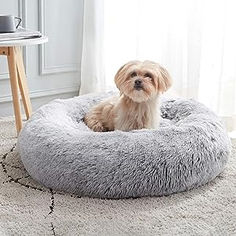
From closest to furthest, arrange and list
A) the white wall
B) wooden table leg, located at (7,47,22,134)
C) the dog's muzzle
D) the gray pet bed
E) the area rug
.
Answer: the area rug
the gray pet bed
the dog's muzzle
wooden table leg, located at (7,47,22,134)
the white wall

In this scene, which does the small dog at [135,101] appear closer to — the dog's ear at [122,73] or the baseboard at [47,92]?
the dog's ear at [122,73]

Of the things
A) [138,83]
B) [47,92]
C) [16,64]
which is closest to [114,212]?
[138,83]

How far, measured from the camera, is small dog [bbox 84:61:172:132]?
210cm

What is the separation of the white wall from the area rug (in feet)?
4.25

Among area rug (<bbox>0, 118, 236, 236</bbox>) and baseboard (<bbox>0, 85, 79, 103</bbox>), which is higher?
baseboard (<bbox>0, 85, 79, 103</bbox>)

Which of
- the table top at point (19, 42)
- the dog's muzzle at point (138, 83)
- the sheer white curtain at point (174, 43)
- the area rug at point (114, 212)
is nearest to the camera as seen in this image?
the area rug at point (114, 212)

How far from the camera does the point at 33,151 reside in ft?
6.39

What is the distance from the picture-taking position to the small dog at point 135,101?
82.7 inches

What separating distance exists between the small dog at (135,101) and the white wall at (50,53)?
952mm

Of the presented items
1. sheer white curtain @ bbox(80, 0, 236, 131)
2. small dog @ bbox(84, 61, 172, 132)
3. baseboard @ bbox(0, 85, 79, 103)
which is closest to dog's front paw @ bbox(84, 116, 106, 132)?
small dog @ bbox(84, 61, 172, 132)

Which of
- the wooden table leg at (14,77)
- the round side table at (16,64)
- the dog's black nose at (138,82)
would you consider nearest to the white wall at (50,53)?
the round side table at (16,64)

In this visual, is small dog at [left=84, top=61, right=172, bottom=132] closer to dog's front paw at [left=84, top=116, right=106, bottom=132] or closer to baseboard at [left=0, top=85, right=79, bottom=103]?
dog's front paw at [left=84, top=116, right=106, bottom=132]

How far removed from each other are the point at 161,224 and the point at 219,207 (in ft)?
0.82

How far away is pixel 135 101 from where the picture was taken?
2.15m
